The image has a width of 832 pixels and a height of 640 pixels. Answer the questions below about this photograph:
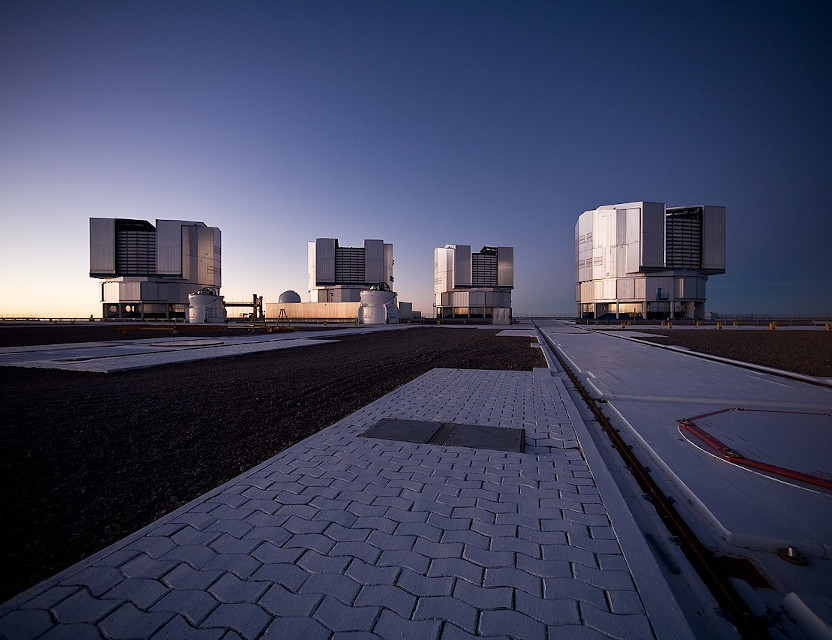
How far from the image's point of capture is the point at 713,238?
168 ft

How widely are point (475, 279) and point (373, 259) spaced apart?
19154 millimetres

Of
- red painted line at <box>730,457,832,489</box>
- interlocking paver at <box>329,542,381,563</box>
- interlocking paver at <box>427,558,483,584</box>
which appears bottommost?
interlocking paver at <box>329,542,381,563</box>

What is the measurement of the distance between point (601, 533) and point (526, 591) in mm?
786

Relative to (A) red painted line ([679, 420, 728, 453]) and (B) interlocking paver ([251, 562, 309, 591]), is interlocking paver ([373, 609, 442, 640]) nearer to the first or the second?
(B) interlocking paver ([251, 562, 309, 591])

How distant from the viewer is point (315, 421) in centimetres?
499

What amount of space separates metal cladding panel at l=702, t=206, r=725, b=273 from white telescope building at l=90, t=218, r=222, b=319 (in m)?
72.6

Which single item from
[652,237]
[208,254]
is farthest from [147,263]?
[652,237]

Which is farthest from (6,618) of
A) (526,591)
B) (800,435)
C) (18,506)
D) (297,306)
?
(297,306)

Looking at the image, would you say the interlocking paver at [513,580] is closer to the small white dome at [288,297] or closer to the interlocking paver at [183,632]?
the interlocking paver at [183,632]

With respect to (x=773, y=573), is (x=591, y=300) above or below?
above

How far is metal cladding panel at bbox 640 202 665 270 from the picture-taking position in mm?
49625

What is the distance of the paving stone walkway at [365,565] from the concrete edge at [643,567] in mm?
48

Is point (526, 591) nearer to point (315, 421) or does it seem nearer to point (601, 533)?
point (601, 533)

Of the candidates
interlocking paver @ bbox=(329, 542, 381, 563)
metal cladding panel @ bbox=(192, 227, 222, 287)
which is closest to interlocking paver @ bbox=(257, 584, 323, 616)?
interlocking paver @ bbox=(329, 542, 381, 563)
